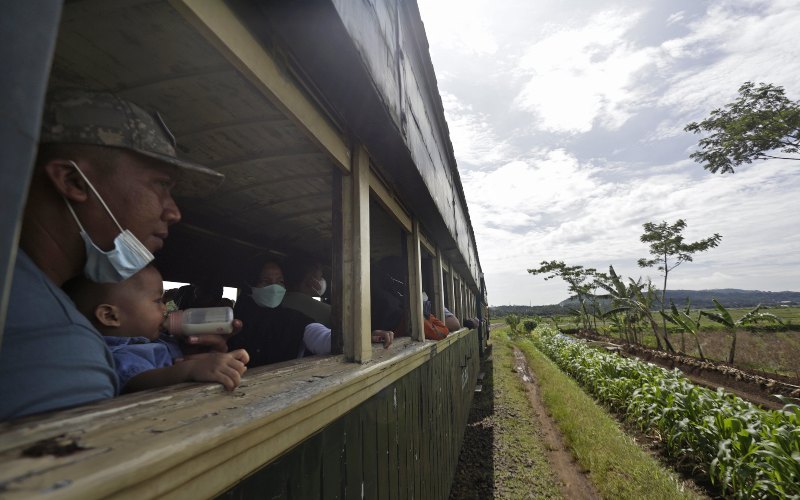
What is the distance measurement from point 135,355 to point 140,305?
211 millimetres

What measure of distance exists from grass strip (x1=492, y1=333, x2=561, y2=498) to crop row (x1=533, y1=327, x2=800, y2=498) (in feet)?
8.27

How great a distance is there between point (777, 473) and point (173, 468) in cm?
698

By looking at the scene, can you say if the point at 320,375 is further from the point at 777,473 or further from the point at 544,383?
the point at 544,383

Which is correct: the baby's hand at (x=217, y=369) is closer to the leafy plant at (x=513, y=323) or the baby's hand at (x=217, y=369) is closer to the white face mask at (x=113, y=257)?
the white face mask at (x=113, y=257)

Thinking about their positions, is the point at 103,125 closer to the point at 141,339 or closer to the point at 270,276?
the point at 141,339

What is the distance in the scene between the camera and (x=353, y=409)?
1709mm

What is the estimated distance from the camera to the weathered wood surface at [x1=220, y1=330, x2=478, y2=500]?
1191mm

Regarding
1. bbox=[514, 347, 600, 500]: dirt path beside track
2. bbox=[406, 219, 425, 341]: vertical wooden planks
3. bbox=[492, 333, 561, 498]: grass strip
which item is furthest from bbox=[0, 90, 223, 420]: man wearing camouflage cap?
bbox=[514, 347, 600, 500]: dirt path beside track

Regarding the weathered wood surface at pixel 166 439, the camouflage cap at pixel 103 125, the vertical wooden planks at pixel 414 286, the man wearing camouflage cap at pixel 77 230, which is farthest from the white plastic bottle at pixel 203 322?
the vertical wooden planks at pixel 414 286

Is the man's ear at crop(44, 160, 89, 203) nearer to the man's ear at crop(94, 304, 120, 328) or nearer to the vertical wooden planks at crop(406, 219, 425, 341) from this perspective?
the man's ear at crop(94, 304, 120, 328)

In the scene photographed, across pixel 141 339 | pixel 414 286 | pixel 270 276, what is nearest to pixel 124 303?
pixel 141 339

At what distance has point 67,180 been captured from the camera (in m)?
0.94

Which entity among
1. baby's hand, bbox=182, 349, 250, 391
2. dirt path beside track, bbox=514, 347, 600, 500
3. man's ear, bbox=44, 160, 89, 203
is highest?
man's ear, bbox=44, 160, 89, 203

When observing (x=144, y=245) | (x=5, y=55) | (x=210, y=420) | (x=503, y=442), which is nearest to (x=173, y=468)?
(x=210, y=420)
